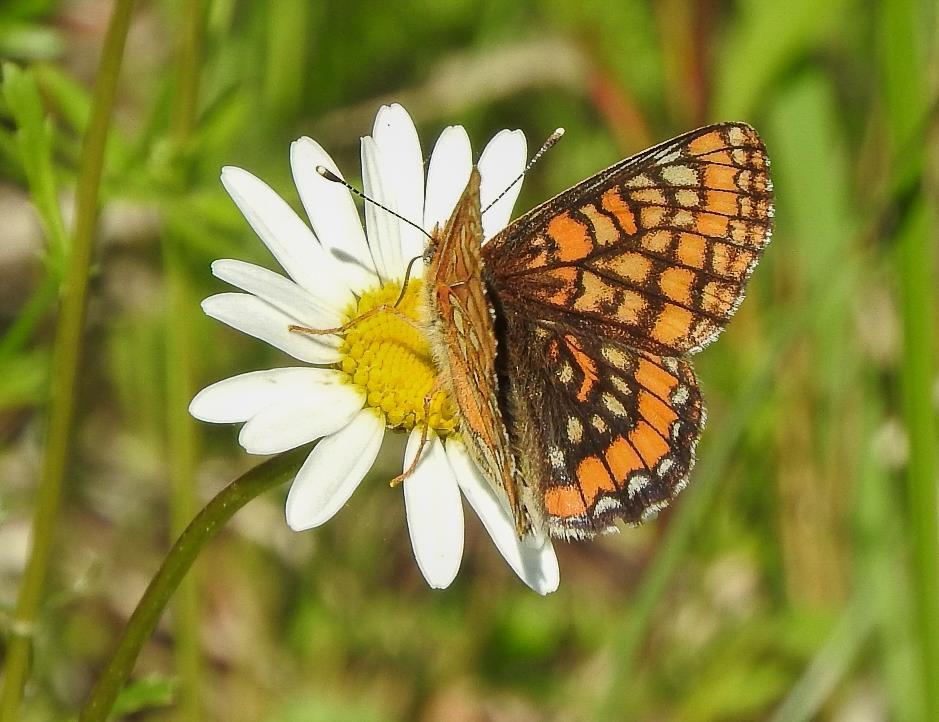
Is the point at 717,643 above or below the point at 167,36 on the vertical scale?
below

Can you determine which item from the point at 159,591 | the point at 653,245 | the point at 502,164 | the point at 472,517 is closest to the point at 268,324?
the point at 159,591

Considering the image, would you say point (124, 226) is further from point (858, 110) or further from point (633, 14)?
point (858, 110)

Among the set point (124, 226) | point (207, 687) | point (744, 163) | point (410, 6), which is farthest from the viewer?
point (410, 6)

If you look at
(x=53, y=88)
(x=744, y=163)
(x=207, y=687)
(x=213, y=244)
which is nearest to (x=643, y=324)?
(x=744, y=163)

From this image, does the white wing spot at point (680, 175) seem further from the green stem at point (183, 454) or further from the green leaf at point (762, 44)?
the green leaf at point (762, 44)

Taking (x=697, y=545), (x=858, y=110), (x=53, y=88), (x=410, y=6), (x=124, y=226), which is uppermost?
(x=410, y=6)

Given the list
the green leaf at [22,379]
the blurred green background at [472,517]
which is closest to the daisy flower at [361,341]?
the green leaf at [22,379]

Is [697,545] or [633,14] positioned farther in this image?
[633,14]

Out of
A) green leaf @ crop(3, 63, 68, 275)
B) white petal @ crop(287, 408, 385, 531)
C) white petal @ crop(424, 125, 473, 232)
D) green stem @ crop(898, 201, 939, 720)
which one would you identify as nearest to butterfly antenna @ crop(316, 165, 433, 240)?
white petal @ crop(424, 125, 473, 232)
